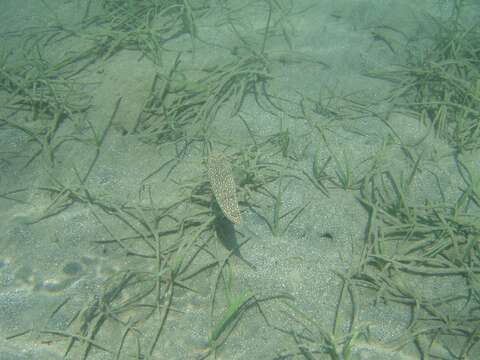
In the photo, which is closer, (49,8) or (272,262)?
(272,262)

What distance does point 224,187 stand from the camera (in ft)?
7.38

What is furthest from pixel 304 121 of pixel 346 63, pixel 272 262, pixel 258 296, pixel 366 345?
pixel 366 345

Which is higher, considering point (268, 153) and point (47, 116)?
point (47, 116)

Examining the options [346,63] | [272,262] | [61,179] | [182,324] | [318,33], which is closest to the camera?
[182,324]

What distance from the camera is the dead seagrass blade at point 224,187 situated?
2.10m

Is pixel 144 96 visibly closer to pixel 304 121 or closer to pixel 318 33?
pixel 304 121

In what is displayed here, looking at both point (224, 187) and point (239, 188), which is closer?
point (224, 187)

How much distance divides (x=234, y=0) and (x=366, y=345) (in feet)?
15.0

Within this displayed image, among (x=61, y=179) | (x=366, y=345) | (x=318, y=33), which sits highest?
(x=318, y=33)

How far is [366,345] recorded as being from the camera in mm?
2021

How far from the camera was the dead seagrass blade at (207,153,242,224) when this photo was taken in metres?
2.10

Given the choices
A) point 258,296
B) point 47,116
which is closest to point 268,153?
point 258,296

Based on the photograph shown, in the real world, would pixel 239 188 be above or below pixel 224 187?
below

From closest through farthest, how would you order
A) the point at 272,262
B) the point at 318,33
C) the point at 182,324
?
the point at 182,324 < the point at 272,262 < the point at 318,33
